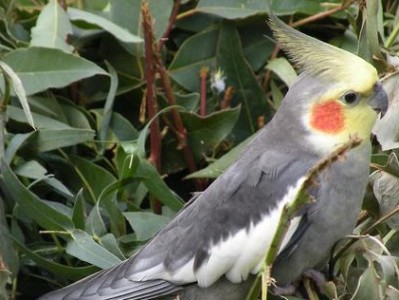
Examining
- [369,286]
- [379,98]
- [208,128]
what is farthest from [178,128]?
[369,286]

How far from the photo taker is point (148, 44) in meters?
2.83

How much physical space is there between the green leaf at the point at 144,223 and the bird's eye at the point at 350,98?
55cm

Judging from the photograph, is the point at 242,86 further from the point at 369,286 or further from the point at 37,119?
the point at 369,286

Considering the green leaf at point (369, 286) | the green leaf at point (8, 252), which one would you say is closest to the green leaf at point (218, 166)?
the green leaf at point (8, 252)

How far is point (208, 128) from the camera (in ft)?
9.69

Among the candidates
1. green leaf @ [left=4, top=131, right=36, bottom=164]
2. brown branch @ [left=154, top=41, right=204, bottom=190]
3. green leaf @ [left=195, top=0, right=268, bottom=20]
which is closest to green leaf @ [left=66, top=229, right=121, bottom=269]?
green leaf @ [left=4, top=131, right=36, bottom=164]

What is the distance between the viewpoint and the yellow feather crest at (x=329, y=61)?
97.2 inches

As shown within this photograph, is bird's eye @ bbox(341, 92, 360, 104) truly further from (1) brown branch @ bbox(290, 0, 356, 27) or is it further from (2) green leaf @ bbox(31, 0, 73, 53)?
(2) green leaf @ bbox(31, 0, 73, 53)

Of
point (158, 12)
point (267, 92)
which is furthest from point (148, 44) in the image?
point (267, 92)

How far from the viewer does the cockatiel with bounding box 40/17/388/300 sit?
8.11 feet

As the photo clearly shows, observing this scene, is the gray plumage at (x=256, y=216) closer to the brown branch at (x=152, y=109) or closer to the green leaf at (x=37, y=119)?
the brown branch at (x=152, y=109)

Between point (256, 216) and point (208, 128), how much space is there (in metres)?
0.50

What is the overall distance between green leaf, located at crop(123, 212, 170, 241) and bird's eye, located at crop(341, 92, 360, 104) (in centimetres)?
55

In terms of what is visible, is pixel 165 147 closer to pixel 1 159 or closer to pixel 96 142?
pixel 96 142
